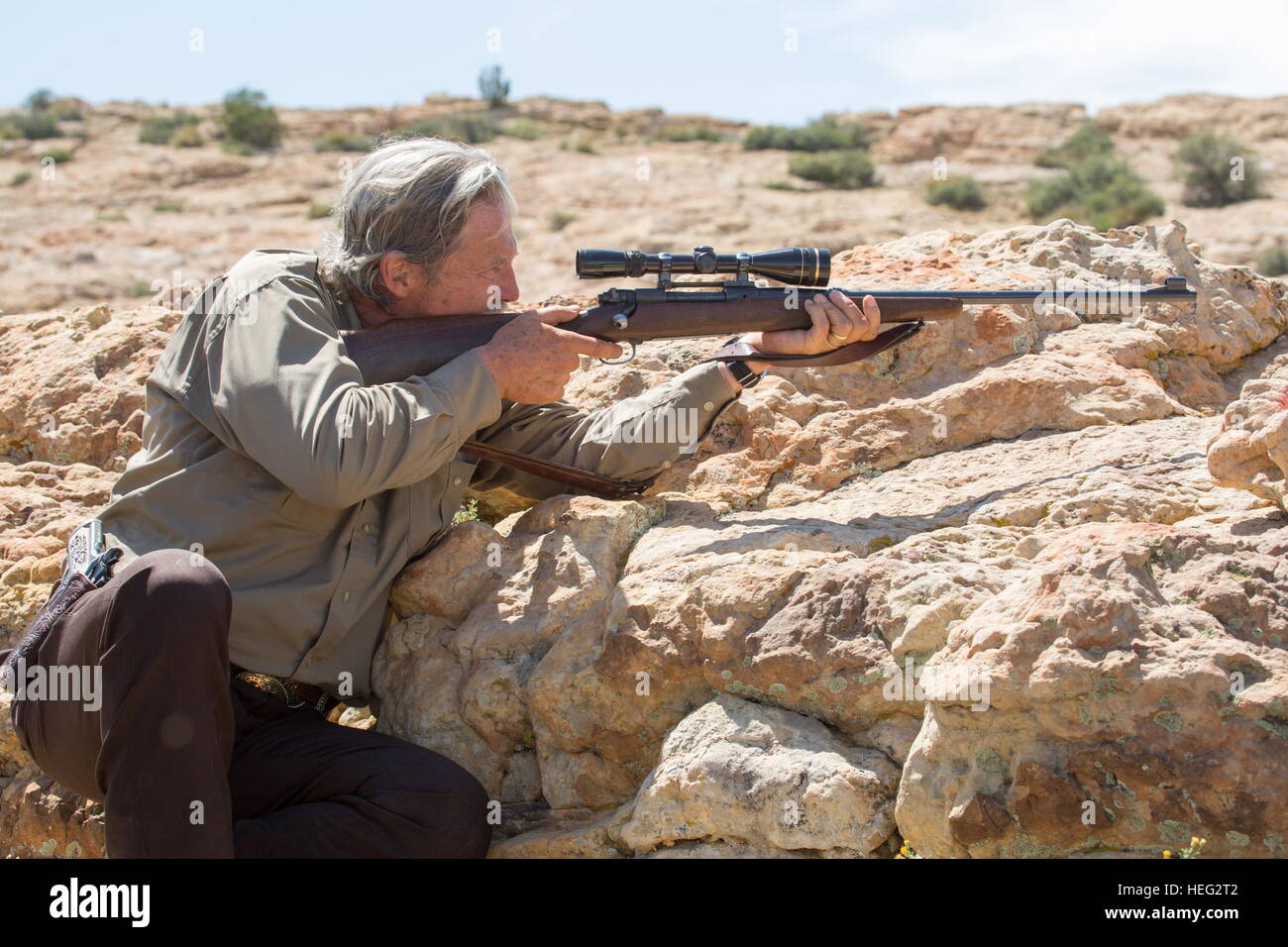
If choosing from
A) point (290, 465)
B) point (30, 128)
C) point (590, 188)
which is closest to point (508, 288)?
point (290, 465)

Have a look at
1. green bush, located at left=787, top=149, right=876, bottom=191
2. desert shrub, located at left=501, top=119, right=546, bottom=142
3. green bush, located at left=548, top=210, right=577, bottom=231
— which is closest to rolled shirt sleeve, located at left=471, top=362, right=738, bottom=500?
green bush, located at left=548, top=210, right=577, bottom=231

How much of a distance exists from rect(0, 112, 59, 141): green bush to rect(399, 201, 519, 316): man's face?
31.4m

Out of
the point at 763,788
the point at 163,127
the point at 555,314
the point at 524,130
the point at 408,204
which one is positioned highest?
the point at 163,127

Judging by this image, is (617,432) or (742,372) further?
(742,372)

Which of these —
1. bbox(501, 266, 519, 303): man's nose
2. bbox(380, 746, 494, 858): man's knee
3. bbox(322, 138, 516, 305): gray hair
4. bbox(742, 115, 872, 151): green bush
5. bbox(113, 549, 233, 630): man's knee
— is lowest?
bbox(380, 746, 494, 858): man's knee

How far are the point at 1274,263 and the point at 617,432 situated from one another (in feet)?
54.3

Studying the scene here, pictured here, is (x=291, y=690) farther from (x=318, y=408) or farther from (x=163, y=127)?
(x=163, y=127)

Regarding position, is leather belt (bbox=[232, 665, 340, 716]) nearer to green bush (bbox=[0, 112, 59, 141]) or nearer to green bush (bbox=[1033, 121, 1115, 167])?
green bush (bbox=[1033, 121, 1115, 167])

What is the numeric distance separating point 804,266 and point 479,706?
1801 millimetres

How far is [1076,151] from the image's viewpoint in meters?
28.2

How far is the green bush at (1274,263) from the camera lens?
56.6 feet

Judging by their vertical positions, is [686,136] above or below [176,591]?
above

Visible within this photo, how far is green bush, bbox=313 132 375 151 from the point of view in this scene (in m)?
31.1

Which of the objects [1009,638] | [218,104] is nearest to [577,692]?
[1009,638]
